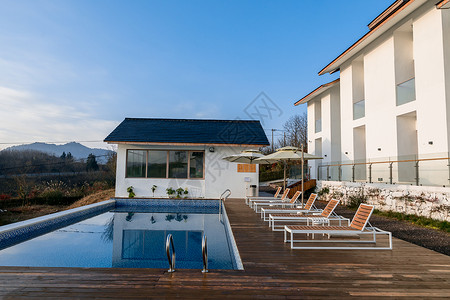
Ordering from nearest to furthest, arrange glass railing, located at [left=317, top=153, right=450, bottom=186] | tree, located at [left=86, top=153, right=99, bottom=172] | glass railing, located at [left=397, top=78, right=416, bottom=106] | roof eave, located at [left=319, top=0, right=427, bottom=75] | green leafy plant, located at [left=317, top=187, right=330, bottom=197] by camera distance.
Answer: glass railing, located at [left=317, top=153, right=450, bottom=186]
roof eave, located at [left=319, top=0, right=427, bottom=75]
glass railing, located at [left=397, top=78, right=416, bottom=106]
green leafy plant, located at [left=317, top=187, right=330, bottom=197]
tree, located at [left=86, top=153, right=99, bottom=172]

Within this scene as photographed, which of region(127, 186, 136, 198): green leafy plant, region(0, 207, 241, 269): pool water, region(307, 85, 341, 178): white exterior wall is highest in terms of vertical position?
region(307, 85, 341, 178): white exterior wall

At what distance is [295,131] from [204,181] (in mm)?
31782

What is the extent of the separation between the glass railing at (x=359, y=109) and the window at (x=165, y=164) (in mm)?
9254

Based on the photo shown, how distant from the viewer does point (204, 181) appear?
1495 centimetres

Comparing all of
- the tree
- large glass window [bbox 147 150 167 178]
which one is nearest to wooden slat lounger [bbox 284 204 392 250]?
large glass window [bbox 147 150 167 178]

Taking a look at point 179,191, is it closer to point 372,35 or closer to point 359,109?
point 359,109

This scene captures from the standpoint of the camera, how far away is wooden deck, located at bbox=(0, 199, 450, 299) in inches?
122

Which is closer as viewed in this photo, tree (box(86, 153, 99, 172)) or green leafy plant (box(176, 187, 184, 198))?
green leafy plant (box(176, 187, 184, 198))

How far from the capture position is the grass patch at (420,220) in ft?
25.8

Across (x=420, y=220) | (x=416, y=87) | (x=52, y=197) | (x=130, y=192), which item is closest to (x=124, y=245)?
A: (x=130, y=192)

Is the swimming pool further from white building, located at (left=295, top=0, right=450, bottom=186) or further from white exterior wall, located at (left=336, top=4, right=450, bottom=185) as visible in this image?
white exterior wall, located at (left=336, top=4, right=450, bottom=185)

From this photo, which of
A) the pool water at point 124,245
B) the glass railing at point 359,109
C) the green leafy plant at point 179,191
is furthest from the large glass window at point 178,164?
the glass railing at point 359,109

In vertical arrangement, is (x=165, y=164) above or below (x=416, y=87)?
below

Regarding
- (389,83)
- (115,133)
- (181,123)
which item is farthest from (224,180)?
(389,83)
